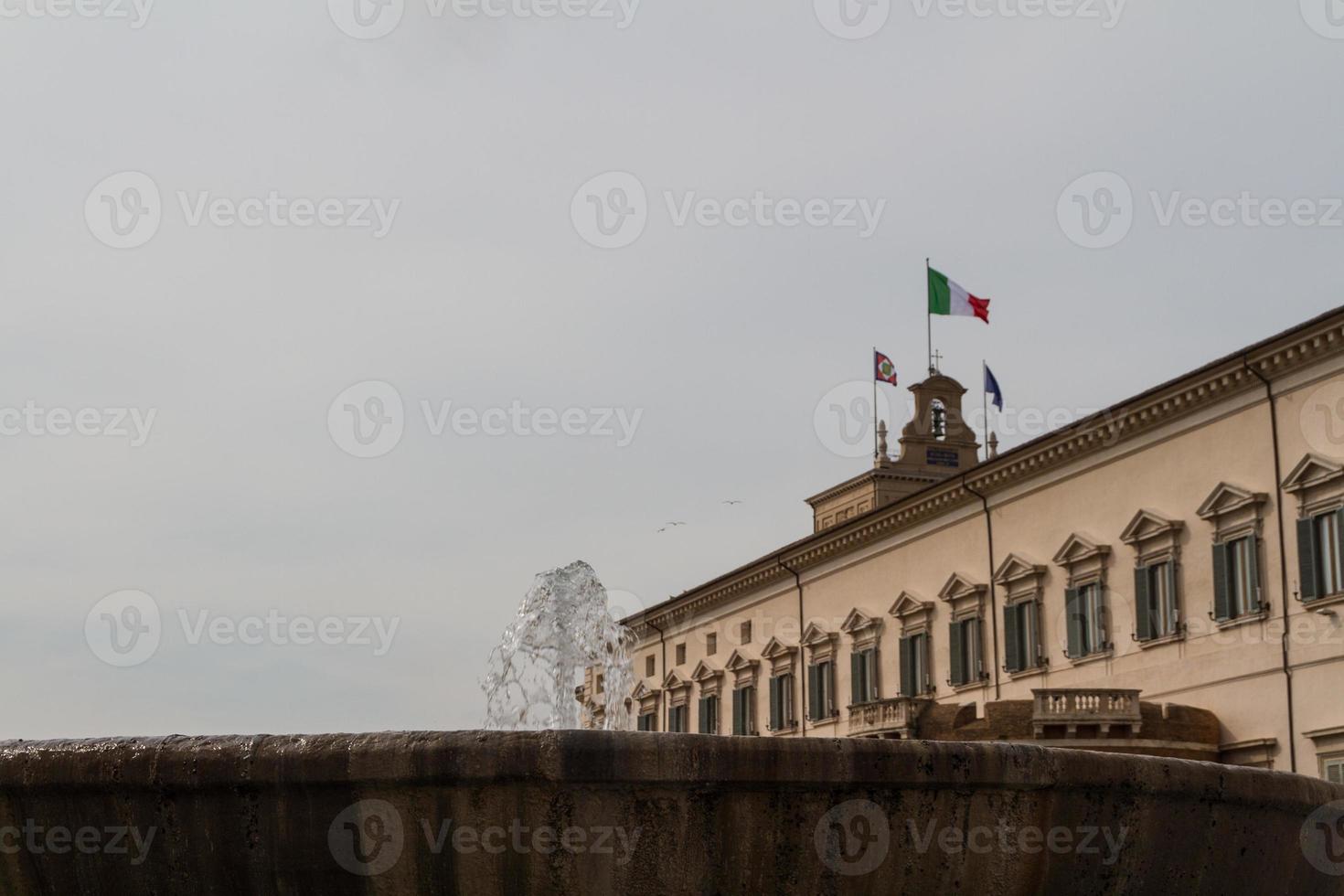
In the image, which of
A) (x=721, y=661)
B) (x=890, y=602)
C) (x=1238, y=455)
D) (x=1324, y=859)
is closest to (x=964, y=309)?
(x=890, y=602)

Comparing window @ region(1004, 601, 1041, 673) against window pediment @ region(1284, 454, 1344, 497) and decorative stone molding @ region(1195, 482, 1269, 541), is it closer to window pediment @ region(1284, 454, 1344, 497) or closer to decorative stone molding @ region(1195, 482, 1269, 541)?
decorative stone molding @ region(1195, 482, 1269, 541)

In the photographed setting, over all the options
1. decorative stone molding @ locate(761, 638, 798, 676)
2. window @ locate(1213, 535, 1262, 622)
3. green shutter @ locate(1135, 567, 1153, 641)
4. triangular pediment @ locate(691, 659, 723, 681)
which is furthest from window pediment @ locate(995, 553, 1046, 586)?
triangular pediment @ locate(691, 659, 723, 681)

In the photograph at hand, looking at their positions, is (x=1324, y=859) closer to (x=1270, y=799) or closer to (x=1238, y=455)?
(x=1270, y=799)

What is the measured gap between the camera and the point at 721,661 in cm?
5159

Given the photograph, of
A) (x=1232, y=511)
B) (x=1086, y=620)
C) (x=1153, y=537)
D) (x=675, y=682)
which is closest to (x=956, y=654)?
(x=1086, y=620)

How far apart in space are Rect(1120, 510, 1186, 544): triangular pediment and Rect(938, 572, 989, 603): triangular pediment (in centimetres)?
550

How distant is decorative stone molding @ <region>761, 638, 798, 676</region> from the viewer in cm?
4691

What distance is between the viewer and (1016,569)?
35844 mm

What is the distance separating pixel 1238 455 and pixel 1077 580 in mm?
5163

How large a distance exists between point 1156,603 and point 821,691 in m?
14.6

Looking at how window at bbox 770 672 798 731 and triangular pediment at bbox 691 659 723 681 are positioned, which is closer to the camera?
window at bbox 770 672 798 731

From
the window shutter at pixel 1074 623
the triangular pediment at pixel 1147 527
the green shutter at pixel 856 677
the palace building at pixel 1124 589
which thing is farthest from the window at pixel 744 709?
the triangular pediment at pixel 1147 527

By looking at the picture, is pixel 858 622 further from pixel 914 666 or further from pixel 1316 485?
pixel 1316 485

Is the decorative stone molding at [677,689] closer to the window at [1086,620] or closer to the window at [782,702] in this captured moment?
the window at [782,702]
